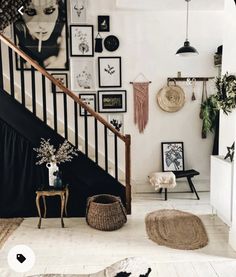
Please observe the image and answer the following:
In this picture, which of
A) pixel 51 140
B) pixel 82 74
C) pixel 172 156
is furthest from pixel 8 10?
pixel 172 156

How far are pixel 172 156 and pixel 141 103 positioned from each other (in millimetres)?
1118

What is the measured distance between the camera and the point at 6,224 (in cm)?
405

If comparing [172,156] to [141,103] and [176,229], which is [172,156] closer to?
[141,103]

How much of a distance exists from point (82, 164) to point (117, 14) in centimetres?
275

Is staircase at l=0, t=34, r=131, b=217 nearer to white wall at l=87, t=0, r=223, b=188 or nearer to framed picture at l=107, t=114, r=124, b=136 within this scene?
framed picture at l=107, t=114, r=124, b=136

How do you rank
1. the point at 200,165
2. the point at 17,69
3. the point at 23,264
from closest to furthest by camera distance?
the point at 23,264, the point at 17,69, the point at 200,165

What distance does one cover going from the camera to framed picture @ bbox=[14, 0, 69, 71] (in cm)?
525

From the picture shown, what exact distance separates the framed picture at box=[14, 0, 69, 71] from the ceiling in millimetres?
1063

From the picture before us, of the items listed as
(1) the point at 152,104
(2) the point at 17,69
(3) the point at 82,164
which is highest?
(2) the point at 17,69

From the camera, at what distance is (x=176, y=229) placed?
3.91m

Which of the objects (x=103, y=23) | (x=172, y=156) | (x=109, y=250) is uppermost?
(x=103, y=23)

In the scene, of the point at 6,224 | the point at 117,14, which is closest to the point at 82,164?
the point at 6,224

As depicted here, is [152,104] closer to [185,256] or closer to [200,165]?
[200,165]

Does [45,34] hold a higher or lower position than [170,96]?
higher
